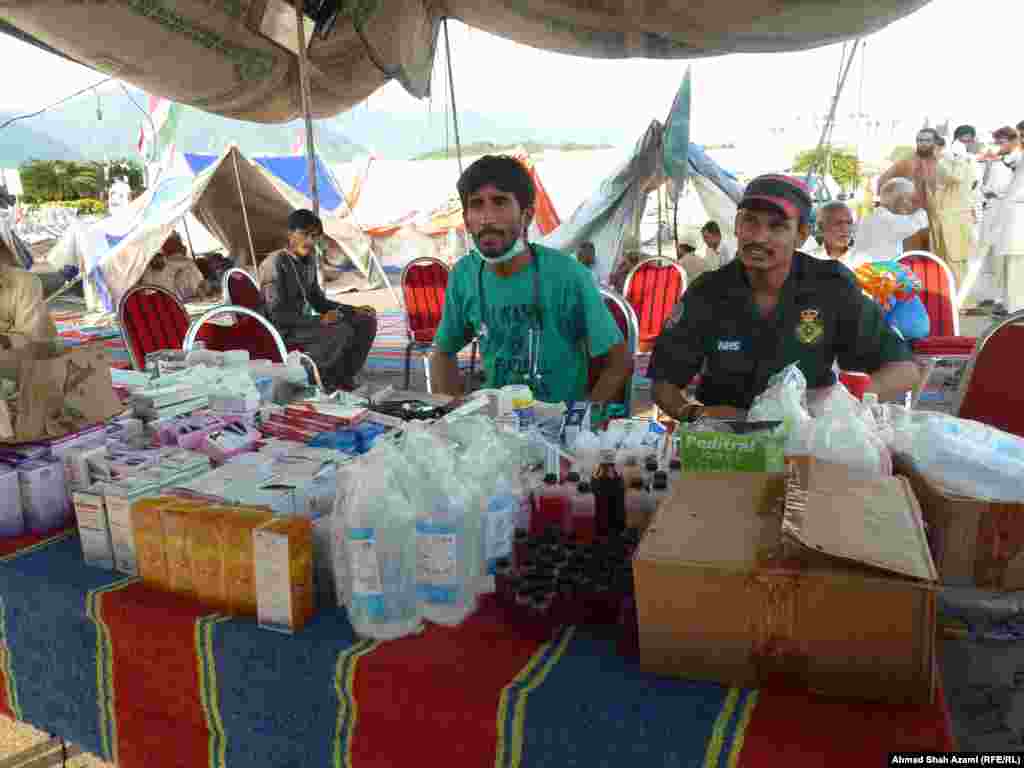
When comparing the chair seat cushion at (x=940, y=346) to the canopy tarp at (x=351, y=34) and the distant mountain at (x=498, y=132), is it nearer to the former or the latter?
the canopy tarp at (x=351, y=34)

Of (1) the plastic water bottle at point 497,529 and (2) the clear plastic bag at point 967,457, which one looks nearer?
(2) the clear plastic bag at point 967,457

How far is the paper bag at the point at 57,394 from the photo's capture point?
1935mm

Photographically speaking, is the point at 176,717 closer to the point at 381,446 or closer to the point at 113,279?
the point at 381,446

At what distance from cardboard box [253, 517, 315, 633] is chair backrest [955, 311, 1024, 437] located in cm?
239

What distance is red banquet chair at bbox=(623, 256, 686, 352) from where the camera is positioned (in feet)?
17.5

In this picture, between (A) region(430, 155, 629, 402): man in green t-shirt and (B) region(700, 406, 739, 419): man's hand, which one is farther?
(A) region(430, 155, 629, 402): man in green t-shirt

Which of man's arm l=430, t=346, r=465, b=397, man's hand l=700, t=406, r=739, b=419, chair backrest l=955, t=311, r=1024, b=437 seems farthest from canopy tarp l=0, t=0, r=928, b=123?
man's hand l=700, t=406, r=739, b=419

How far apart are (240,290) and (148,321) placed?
178cm

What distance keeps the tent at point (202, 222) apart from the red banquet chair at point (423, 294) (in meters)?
6.53

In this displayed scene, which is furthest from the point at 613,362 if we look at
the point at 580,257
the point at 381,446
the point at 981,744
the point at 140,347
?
the point at 580,257

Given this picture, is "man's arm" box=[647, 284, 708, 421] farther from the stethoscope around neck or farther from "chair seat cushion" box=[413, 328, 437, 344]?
"chair seat cushion" box=[413, 328, 437, 344]

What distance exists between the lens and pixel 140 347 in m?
4.27

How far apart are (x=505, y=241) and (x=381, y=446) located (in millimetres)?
1365

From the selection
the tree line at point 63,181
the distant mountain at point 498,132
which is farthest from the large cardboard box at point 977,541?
the tree line at point 63,181
